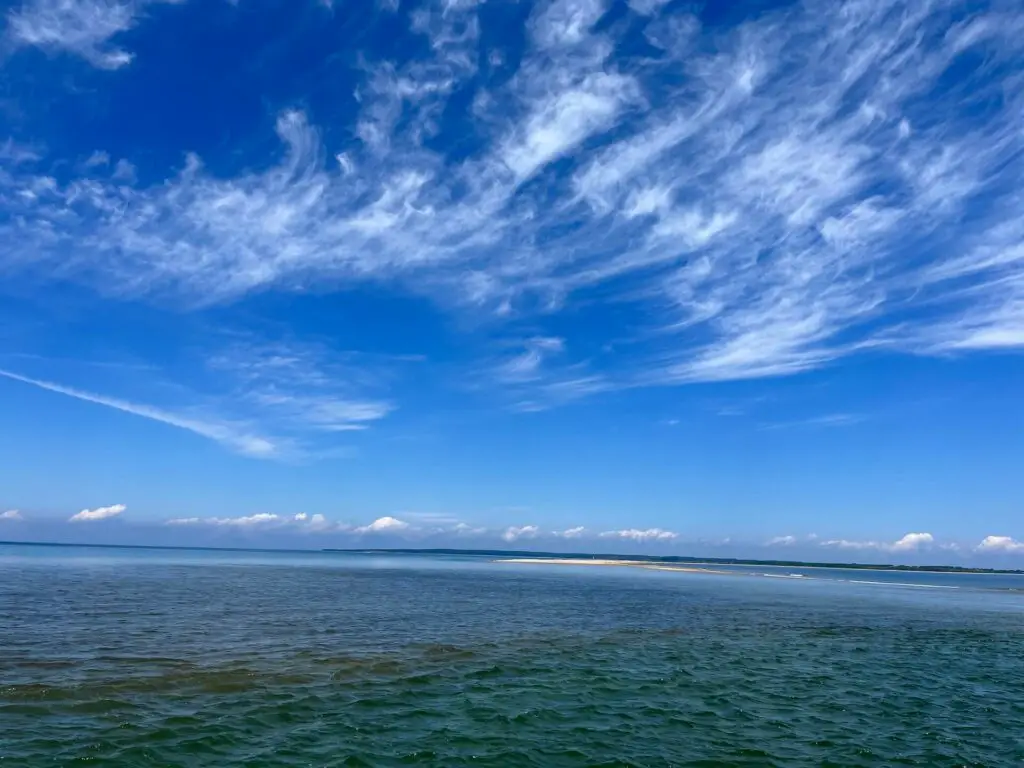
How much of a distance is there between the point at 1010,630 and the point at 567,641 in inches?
1496

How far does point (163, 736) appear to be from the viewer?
51.8ft

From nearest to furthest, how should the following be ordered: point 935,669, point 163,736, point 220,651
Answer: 1. point 163,736
2. point 220,651
3. point 935,669

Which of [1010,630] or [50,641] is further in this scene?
[1010,630]

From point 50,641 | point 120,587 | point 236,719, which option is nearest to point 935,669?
point 236,719

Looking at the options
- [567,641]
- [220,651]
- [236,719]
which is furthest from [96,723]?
[567,641]

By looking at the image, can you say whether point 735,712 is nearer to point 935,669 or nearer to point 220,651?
point 935,669

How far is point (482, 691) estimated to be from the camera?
21.9 metres

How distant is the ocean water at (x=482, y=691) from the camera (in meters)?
15.9

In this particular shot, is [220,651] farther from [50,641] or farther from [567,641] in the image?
[567,641]

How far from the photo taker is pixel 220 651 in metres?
26.8

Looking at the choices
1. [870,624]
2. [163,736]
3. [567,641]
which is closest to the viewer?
[163,736]

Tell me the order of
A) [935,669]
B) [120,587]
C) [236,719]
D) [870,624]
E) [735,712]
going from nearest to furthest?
[236,719], [735,712], [935,669], [870,624], [120,587]

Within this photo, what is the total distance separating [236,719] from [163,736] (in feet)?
6.31

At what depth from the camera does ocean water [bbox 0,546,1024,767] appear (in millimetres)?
15852
